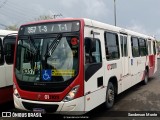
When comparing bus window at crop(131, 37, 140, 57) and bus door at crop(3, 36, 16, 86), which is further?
bus window at crop(131, 37, 140, 57)

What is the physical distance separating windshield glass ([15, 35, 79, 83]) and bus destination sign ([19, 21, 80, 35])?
203mm

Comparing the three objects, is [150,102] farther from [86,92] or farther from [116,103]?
A: [86,92]

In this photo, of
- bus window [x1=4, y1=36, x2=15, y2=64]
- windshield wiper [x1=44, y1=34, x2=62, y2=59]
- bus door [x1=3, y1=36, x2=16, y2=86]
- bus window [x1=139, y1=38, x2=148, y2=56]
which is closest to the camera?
windshield wiper [x1=44, y1=34, x2=62, y2=59]

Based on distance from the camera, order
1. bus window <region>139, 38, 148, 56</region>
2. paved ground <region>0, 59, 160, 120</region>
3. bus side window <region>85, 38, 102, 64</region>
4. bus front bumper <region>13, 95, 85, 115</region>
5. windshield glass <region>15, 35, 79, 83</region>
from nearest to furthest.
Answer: bus front bumper <region>13, 95, 85, 115</region>
windshield glass <region>15, 35, 79, 83</region>
bus side window <region>85, 38, 102, 64</region>
paved ground <region>0, 59, 160, 120</region>
bus window <region>139, 38, 148, 56</region>

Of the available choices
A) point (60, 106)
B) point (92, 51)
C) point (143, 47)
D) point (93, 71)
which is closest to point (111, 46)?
point (92, 51)

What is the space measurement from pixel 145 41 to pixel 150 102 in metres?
5.62

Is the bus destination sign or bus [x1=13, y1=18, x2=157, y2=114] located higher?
the bus destination sign

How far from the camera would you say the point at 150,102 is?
9883 mm

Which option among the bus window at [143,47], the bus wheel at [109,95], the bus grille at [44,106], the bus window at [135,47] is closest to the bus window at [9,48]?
the bus grille at [44,106]

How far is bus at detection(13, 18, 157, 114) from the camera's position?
6688 millimetres

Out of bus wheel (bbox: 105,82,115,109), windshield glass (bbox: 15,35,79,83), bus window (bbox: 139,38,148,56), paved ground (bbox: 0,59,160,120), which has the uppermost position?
bus window (bbox: 139,38,148,56)

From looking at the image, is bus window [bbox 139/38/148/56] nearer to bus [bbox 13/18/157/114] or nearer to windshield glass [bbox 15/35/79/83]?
bus [bbox 13/18/157/114]

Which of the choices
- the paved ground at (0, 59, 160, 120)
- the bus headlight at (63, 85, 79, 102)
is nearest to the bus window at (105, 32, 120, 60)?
the paved ground at (0, 59, 160, 120)

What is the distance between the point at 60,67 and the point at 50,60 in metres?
0.34
